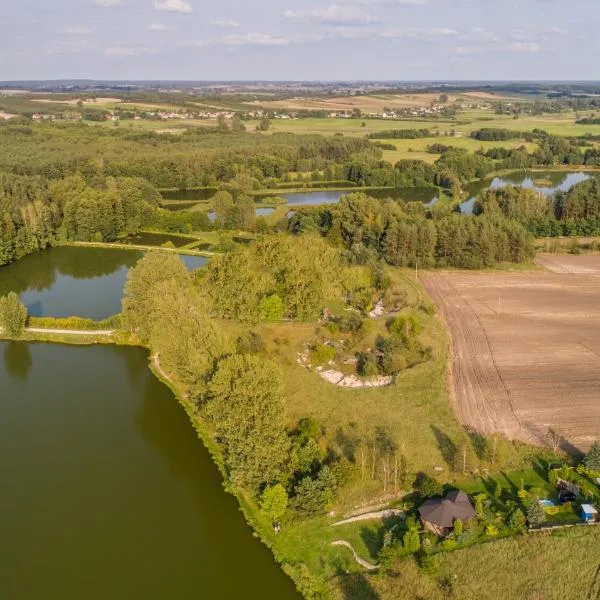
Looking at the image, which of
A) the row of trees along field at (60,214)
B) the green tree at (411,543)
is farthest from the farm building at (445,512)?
the row of trees along field at (60,214)

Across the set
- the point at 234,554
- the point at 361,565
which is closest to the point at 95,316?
the point at 234,554

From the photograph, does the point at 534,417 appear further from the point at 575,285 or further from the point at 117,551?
the point at 575,285

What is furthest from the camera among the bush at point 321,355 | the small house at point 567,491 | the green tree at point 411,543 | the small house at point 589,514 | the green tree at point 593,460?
the bush at point 321,355

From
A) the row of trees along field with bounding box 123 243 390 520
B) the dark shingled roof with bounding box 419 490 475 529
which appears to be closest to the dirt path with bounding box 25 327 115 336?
the row of trees along field with bounding box 123 243 390 520

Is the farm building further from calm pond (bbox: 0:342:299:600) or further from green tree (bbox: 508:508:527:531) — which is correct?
calm pond (bbox: 0:342:299:600)

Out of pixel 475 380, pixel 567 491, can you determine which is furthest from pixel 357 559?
pixel 475 380

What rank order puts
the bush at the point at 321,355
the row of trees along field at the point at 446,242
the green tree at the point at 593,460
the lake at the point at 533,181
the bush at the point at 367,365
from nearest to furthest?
1. the green tree at the point at 593,460
2. the bush at the point at 367,365
3. the bush at the point at 321,355
4. the row of trees along field at the point at 446,242
5. the lake at the point at 533,181

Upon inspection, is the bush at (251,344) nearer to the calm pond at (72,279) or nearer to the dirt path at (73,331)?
the dirt path at (73,331)
